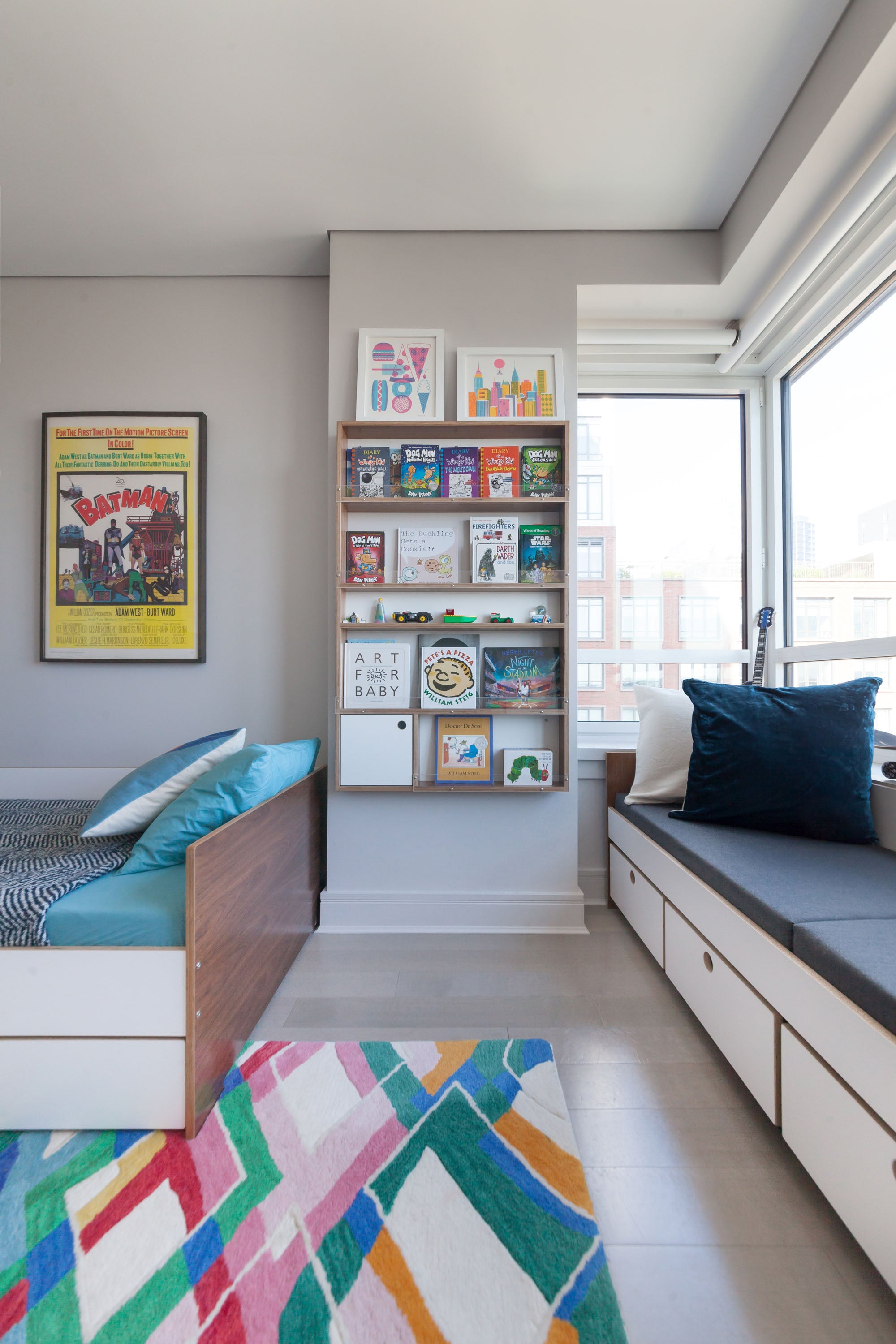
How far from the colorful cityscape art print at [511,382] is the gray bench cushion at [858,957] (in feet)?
6.34

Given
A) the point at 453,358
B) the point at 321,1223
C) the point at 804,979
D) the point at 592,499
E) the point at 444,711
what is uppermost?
the point at 453,358

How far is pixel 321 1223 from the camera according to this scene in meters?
1.11

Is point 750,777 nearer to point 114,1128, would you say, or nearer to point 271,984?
point 271,984

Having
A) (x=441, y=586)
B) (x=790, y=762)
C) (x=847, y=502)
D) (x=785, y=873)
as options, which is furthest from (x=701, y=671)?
(x=785, y=873)

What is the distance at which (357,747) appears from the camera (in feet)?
7.84

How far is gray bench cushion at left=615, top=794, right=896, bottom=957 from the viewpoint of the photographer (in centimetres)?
131

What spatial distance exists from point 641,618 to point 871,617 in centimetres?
93

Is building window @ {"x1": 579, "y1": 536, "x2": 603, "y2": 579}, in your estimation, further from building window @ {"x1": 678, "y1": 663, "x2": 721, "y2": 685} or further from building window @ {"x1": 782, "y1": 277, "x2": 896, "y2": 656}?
building window @ {"x1": 782, "y1": 277, "x2": 896, "y2": 656}

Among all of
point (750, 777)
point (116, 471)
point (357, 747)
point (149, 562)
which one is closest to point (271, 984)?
point (357, 747)

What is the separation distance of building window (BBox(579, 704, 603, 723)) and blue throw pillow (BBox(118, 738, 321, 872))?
1.57 metres

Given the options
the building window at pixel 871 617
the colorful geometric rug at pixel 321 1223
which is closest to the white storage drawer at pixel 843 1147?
the colorful geometric rug at pixel 321 1223

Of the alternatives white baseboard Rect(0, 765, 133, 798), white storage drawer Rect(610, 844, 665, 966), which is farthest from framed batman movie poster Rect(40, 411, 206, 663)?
white storage drawer Rect(610, 844, 665, 966)

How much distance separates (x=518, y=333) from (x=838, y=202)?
1068 millimetres

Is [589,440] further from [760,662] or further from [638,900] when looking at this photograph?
[638,900]
